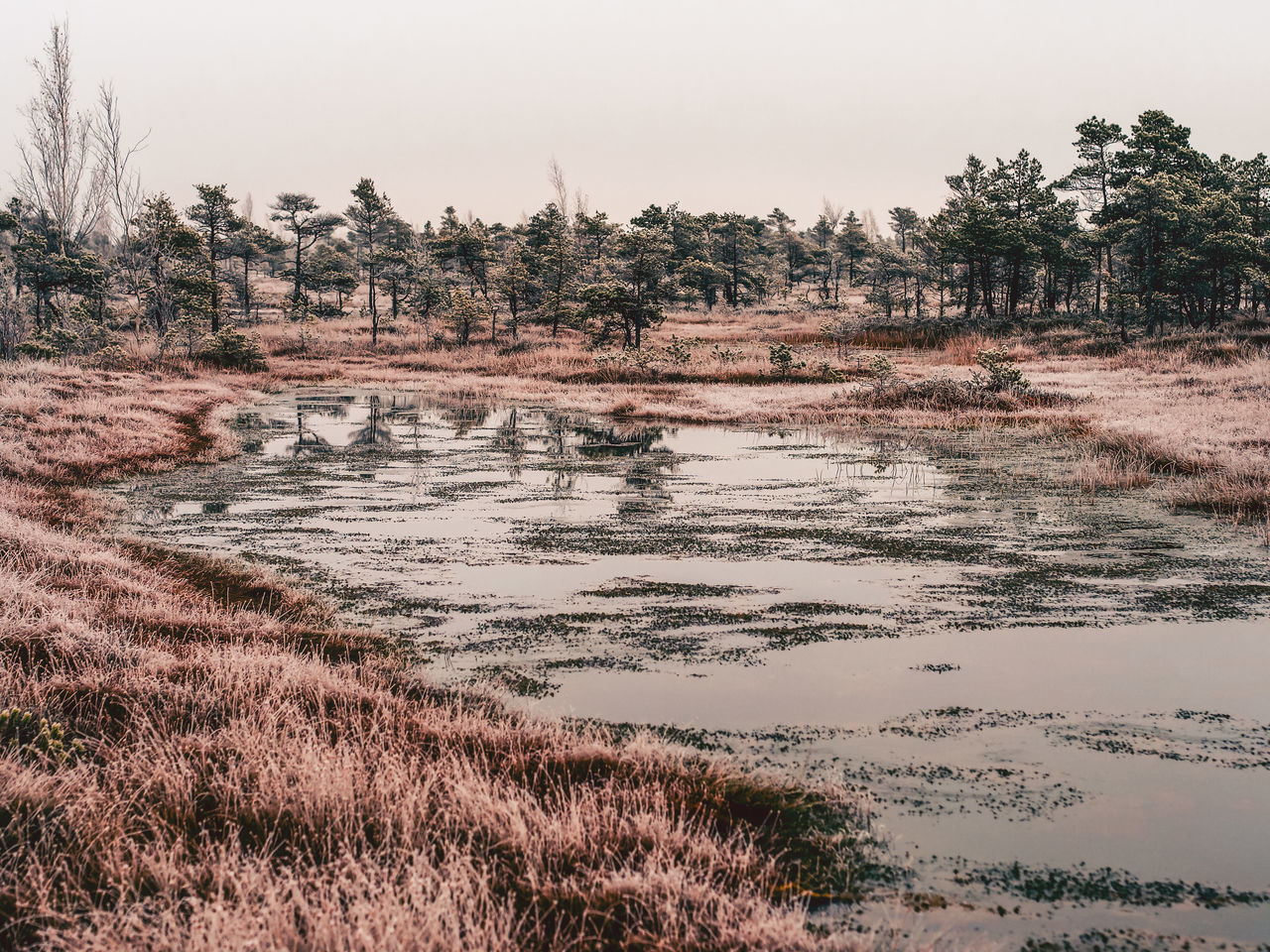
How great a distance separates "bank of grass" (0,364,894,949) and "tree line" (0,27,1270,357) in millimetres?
32832

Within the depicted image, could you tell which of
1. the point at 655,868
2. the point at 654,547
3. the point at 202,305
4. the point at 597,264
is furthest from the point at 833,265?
the point at 655,868

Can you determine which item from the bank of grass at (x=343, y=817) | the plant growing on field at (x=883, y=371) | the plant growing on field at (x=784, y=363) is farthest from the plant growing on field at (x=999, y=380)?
the bank of grass at (x=343, y=817)

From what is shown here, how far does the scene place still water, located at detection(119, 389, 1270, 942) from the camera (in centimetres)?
499

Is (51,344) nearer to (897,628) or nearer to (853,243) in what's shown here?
(897,628)

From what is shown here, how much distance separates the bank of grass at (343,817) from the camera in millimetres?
3746

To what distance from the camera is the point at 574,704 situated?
6.86 m

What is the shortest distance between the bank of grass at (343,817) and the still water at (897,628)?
843 mm

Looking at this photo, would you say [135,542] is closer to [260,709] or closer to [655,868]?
[260,709]

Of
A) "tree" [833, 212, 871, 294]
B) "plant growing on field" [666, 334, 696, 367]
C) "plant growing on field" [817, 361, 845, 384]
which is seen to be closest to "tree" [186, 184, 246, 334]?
"plant growing on field" [666, 334, 696, 367]

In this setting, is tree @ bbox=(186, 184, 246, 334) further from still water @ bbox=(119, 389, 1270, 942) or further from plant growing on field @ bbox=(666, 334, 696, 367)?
still water @ bbox=(119, 389, 1270, 942)

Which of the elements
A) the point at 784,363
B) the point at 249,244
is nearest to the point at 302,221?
the point at 249,244

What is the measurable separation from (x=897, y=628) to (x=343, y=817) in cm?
601

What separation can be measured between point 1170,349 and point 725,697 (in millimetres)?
37702

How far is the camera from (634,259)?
1877 inches
